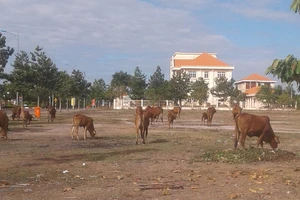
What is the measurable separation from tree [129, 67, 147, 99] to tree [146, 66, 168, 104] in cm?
173

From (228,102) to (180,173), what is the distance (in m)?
90.9

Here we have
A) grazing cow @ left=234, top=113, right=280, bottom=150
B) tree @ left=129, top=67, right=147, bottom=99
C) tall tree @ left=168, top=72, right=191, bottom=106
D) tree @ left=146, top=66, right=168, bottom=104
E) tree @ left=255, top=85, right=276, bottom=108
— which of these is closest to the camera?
grazing cow @ left=234, top=113, right=280, bottom=150

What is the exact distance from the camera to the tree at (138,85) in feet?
352

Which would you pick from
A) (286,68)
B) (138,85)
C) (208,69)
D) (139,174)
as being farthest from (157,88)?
(286,68)

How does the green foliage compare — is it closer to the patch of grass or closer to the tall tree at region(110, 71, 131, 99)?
the patch of grass

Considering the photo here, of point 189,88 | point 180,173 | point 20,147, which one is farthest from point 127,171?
point 189,88

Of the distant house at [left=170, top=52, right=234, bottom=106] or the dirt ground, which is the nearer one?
the dirt ground

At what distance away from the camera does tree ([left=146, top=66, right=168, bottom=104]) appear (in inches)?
3770

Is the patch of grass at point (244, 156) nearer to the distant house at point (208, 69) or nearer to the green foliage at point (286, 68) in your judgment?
the green foliage at point (286, 68)

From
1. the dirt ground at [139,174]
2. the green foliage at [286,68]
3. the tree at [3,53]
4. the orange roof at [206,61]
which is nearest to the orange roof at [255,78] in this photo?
the orange roof at [206,61]

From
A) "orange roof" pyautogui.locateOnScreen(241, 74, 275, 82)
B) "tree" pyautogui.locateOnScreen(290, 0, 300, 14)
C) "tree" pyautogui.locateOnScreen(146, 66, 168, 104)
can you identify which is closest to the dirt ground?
"tree" pyautogui.locateOnScreen(290, 0, 300, 14)

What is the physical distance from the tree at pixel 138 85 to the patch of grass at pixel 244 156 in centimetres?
9023

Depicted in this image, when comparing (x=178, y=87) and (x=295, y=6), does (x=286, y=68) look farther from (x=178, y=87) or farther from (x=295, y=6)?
(x=178, y=87)

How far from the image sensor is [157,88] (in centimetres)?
10231
